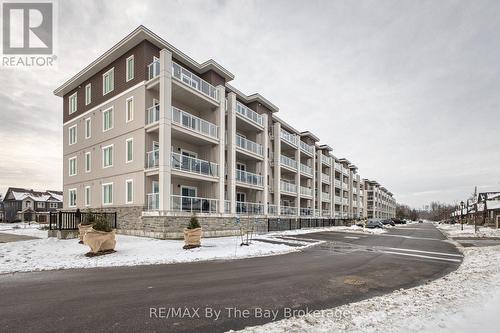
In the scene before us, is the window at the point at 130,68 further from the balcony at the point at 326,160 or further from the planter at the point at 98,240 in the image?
the balcony at the point at 326,160

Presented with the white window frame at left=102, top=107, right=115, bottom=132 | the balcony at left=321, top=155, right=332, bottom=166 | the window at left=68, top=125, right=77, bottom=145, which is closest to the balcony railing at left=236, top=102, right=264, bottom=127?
the white window frame at left=102, top=107, right=115, bottom=132

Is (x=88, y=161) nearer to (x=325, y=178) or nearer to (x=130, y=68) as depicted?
(x=130, y=68)

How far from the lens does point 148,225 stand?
19422 mm

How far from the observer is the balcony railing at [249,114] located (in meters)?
27.8

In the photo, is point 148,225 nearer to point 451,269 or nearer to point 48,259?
point 48,259

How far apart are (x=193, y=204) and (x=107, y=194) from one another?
806 centimetres

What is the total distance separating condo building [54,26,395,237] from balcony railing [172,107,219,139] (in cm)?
8

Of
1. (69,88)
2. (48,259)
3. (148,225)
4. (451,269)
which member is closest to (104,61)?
(69,88)

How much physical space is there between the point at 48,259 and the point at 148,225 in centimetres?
803

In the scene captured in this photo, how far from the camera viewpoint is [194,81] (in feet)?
74.6

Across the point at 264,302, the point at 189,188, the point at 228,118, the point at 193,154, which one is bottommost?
the point at 264,302

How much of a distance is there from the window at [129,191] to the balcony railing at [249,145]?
10256 millimetres

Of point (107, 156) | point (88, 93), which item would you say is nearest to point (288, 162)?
point (107, 156)

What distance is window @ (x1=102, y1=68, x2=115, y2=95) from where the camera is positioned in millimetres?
24469
